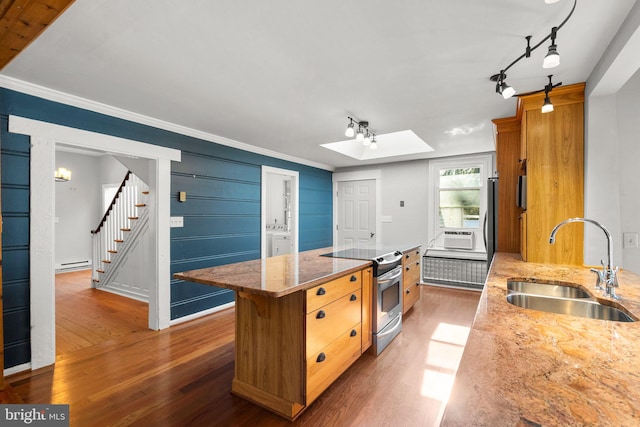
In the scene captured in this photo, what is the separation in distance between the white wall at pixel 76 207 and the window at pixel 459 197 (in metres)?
7.62

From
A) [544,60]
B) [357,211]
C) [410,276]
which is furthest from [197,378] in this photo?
[357,211]

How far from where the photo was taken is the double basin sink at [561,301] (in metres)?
1.41

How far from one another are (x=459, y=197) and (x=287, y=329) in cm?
426

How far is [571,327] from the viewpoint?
1.06 meters

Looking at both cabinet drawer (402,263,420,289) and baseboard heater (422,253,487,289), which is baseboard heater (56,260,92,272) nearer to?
cabinet drawer (402,263,420,289)

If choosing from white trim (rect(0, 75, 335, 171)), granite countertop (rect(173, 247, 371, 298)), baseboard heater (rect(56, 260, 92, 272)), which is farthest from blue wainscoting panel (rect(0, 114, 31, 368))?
baseboard heater (rect(56, 260, 92, 272))

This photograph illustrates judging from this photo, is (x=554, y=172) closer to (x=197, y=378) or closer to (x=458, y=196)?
(x=458, y=196)

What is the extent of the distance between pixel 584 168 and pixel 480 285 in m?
2.88

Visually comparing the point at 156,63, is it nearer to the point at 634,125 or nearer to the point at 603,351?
the point at 603,351

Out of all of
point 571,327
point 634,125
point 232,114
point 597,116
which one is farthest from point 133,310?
point 634,125

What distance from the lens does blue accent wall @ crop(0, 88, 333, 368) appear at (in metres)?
2.28

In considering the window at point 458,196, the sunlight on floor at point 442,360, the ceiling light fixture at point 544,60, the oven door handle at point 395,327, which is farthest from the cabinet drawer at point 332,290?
the window at point 458,196

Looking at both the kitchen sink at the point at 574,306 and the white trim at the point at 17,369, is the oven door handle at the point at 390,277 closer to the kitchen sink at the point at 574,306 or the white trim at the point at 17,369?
the kitchen sink at the point at 574,306

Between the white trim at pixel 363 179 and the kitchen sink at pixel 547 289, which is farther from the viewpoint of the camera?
the white trim at pixel 363 179
